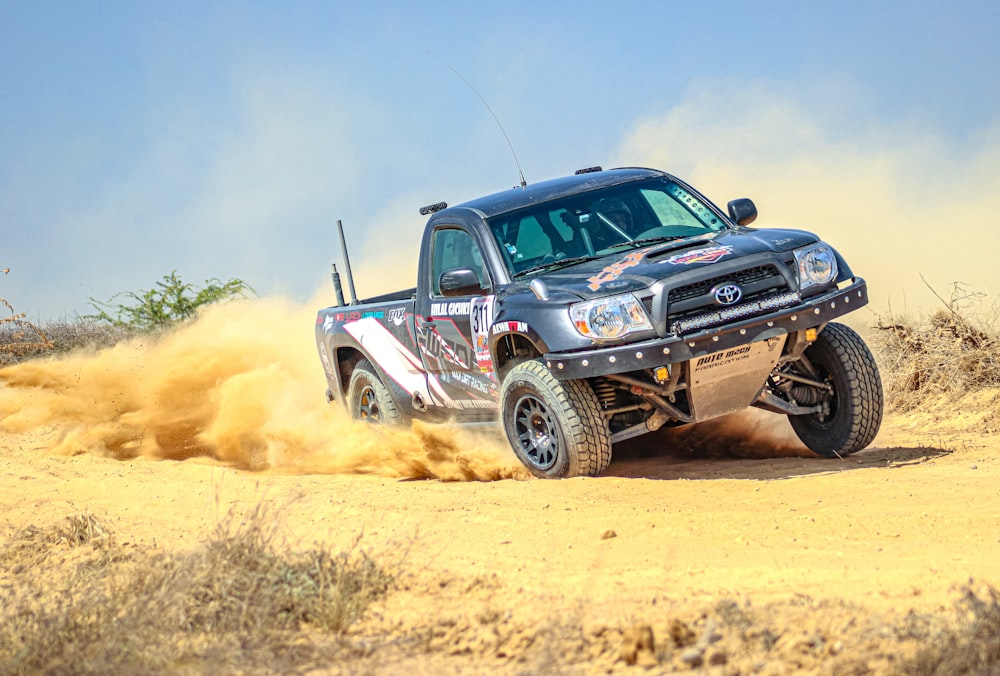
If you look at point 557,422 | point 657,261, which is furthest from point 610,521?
point 657,261

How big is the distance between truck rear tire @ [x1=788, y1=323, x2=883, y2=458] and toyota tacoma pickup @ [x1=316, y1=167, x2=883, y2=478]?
0.4 inches

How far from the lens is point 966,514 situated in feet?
18.2

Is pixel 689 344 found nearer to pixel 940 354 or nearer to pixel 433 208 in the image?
pixel 433 208

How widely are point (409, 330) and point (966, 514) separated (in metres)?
4.30

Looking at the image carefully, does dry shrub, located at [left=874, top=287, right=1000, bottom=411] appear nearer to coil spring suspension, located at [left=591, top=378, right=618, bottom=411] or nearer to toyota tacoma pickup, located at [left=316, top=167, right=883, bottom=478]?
toyota tacoma pickup, located at [left=316, top=167, right=883, bottom=478]

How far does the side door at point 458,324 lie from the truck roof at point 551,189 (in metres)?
0.26

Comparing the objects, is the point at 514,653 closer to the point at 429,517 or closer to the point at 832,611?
the point at 832,611

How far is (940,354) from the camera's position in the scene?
1052 cm

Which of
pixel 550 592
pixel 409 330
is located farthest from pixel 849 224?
pixel 550 592

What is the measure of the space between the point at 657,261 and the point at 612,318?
0.58 m

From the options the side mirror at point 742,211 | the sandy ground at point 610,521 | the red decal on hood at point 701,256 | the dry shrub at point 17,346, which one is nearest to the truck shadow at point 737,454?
the sandy ground at point 610,521

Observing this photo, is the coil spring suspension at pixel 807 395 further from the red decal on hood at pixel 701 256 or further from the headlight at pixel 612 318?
the headlight at pixel 612 318

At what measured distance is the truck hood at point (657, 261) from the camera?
6.71 m

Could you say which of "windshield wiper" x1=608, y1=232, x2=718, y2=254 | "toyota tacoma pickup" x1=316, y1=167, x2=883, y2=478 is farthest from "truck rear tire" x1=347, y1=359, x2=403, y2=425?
"windshield wiper" x1=608, y1=232, x2=718, y2=254
